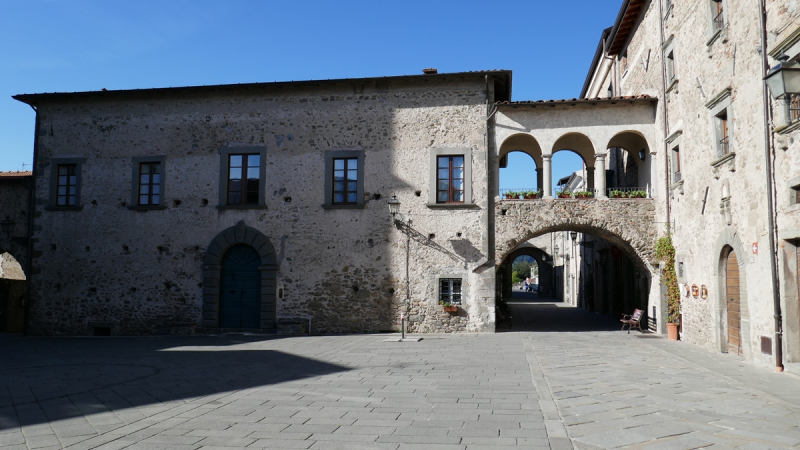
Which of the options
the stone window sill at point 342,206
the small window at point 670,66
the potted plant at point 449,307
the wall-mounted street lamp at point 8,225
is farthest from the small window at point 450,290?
the wall-mounted street lamp at point 8,225

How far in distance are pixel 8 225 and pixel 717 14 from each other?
20602 mm

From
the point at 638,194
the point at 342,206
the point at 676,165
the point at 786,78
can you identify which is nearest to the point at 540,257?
the point at 638,194

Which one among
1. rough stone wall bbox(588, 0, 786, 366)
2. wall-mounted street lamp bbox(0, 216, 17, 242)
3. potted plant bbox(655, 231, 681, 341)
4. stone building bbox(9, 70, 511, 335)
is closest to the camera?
rough stone wall bbox(588, 0, 786, 366)

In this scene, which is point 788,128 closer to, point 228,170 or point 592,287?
point 228,170

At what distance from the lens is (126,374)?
30.4ft

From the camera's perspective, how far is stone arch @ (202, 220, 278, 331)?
1664 centimetres

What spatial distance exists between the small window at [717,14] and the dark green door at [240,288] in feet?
42.1

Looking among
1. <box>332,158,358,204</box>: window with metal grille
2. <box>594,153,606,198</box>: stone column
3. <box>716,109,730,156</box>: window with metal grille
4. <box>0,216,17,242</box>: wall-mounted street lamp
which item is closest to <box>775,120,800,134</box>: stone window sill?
Result: <box>716,109,730,156</box>: window with metal grille

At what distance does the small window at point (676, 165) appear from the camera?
14.3m

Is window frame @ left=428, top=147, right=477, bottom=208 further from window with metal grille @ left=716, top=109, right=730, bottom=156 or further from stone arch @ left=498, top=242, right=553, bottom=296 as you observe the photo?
stone arch @ left=498, top=242, right=553, bottom=296

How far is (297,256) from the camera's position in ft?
54.7

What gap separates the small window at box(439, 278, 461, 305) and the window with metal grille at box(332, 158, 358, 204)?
11.3 ft

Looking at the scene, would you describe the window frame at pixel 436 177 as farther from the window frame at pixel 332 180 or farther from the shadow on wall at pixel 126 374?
the shadow on wall at pixel 126 374

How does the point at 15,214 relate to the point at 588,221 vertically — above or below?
above
